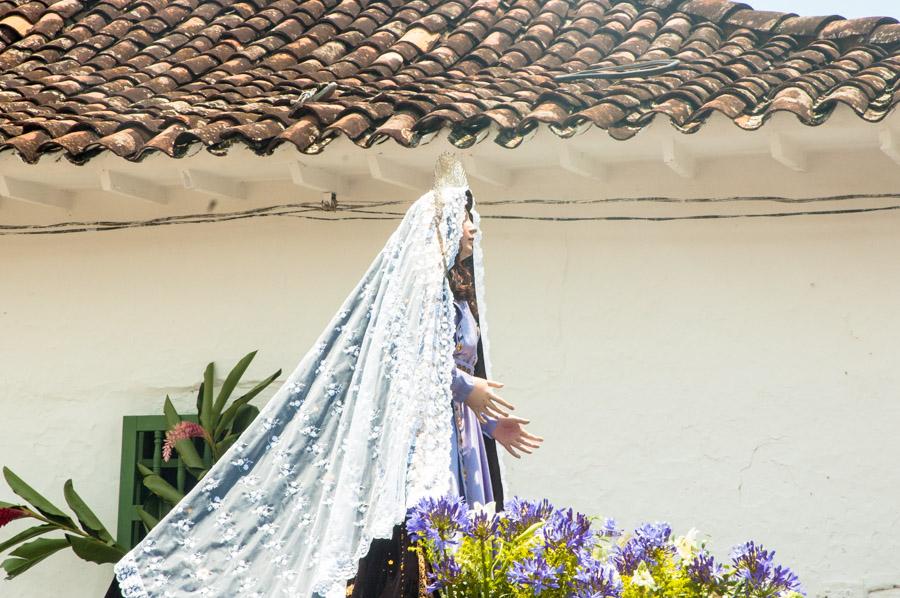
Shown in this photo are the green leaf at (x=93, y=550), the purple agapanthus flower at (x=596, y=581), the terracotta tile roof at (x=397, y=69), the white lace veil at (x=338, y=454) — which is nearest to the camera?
the purple agapanthus flower at (x=596, y=581)

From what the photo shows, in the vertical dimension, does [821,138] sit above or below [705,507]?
above

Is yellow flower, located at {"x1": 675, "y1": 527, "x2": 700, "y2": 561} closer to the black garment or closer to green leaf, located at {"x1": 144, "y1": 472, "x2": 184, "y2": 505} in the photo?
the black garment

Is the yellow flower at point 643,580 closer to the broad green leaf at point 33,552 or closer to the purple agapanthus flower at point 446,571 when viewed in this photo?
the purple agapanthus flower at point 446,571

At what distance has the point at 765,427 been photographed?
5.58 meters

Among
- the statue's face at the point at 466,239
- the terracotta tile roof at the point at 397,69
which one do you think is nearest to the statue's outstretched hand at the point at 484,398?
the statue's face at the point at 466,239

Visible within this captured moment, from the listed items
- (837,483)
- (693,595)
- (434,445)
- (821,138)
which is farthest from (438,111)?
(693,595)

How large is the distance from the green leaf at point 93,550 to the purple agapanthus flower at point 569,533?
3.02 metres

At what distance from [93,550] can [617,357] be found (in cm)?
233

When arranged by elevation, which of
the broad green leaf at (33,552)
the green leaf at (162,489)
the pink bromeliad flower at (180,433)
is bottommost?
the broad green leaf at (33,552)

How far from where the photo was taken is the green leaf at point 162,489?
5.74 meters

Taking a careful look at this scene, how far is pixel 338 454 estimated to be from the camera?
13.1 ft

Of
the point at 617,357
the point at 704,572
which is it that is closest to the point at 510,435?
the point at 704,572

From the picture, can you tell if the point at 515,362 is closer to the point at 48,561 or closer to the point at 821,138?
the point at 821,138

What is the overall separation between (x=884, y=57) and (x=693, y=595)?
3443mm
